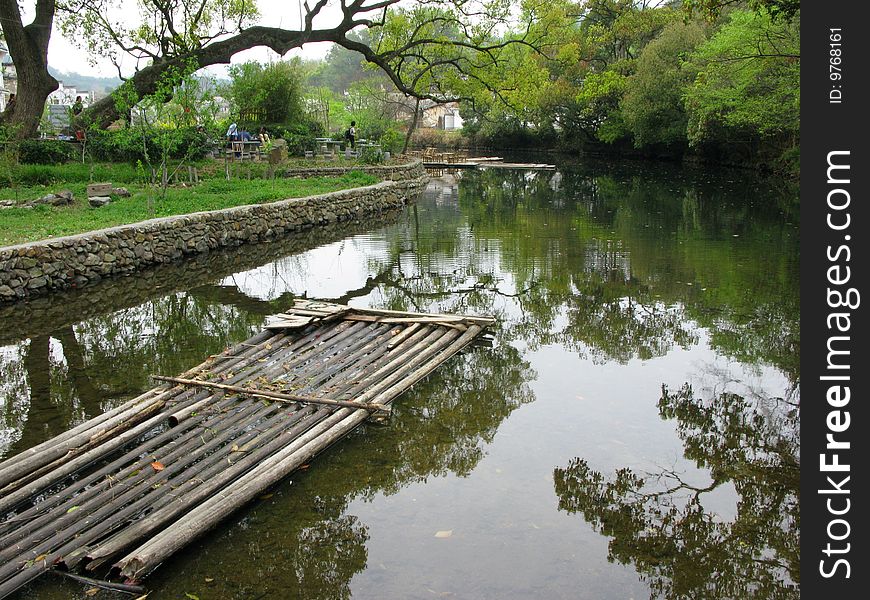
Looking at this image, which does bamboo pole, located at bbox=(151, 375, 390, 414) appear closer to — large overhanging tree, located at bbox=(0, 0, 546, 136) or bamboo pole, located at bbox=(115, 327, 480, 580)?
bamboo pole, located at bbox=(115, 327, 480, 580)

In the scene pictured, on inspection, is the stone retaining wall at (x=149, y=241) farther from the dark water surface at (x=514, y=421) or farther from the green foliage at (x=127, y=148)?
the green foliage at (x=127, y=148)

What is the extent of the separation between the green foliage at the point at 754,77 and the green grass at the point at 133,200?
12066 mm

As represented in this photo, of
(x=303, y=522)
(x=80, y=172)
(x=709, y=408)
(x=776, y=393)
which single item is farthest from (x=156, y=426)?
(x=80, y=172)

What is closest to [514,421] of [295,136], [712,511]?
[712,511]

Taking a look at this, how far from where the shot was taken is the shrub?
2188 cm

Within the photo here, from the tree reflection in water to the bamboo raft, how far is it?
213cm

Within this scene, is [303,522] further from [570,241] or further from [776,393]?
[570,241]

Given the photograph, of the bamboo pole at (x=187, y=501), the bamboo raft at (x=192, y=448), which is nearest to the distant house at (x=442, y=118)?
the bamboo raft at (x=192, y=448)

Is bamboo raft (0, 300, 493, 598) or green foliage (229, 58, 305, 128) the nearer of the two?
bamboo raft (0, 300, 493, 598)

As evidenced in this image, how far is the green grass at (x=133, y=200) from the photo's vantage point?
13.2 m

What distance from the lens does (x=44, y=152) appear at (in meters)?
22.3

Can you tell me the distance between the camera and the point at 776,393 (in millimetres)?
7293

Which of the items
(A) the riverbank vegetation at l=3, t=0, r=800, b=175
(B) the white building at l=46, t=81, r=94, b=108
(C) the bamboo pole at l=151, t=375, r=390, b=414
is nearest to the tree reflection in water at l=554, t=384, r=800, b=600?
(C) the bamboo pole at l=151, t=375, r=390, b=414

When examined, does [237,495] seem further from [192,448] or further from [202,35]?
[202,35]
